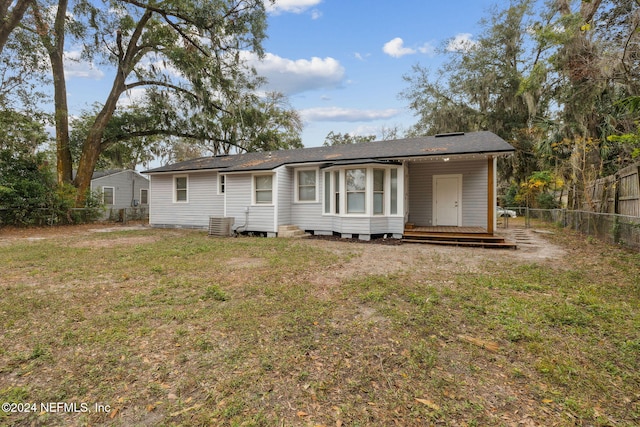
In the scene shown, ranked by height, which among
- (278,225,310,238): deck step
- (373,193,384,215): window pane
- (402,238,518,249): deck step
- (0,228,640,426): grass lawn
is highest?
(373,193,384,215): window pane

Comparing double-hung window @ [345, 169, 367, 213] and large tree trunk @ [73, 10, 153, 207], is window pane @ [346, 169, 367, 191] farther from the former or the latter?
large tree trunk @ [73, 10, 153, 207]

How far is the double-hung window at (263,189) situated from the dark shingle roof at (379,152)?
0.48 m

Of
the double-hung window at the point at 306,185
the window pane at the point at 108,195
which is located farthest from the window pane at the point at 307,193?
the window pane at the point at 108,195

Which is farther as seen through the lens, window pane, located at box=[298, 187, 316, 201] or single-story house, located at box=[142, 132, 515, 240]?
window pane, located at box=[298, 187, 316, 201]

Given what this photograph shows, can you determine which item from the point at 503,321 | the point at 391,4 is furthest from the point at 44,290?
the point at 391,4

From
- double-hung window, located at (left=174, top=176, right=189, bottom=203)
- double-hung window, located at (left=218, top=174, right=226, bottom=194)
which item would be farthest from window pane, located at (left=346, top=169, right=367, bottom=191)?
double-hung window, located at (left=174, top=176, right=189, bottom=203)

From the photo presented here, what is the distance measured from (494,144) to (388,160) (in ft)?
10.8

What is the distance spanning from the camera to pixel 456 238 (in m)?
9.34

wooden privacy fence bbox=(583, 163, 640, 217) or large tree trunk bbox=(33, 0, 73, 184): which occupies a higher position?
large tree trunk bbox=(33, 0, 73, 184)

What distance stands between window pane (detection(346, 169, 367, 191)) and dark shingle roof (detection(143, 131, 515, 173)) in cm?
48

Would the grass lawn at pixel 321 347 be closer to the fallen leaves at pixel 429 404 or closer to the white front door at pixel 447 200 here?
the fallen leaves at pixel 429 404

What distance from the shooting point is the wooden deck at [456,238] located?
8.90 metres

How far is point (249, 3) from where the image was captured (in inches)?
604

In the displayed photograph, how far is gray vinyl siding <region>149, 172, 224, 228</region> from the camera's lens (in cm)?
1346
